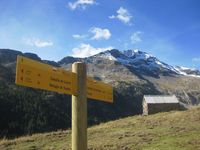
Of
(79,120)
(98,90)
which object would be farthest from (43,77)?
(98,90)

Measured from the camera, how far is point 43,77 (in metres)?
6.35

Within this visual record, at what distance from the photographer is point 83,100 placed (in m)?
6.66

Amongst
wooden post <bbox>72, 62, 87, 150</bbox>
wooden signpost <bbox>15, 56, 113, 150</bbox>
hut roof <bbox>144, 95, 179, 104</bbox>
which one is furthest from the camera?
hut roof <bbox>144, 95, 179, 104</bbox>

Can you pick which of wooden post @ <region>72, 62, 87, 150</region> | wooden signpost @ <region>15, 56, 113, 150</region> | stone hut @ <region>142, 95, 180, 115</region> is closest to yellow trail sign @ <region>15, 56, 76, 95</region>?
wooden signpost @ <region>15, 56, 113, 150</region>

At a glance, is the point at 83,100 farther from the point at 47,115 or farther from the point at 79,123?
the point at 47,115

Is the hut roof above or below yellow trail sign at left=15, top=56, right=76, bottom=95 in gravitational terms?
above

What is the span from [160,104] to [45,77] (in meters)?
83.5

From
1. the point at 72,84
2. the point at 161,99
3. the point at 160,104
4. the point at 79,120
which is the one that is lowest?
the point at 79,120

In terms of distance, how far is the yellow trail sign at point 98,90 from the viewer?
7.54 metres

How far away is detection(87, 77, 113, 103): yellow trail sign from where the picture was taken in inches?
297

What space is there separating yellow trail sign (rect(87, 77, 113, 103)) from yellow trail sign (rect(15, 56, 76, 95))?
83cm

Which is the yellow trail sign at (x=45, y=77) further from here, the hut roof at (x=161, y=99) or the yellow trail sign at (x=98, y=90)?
the hut roof at (x=161, y=99)

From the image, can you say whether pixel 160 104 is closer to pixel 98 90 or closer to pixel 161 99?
pixel 161 99

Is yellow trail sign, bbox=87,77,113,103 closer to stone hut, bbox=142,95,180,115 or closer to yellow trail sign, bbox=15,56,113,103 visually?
yellow trail sign, bbox=15,56,113,103
